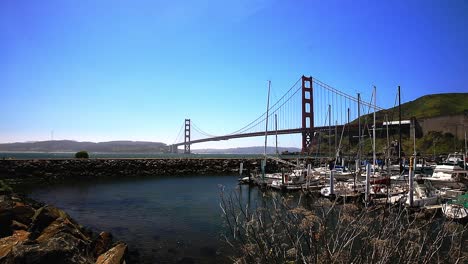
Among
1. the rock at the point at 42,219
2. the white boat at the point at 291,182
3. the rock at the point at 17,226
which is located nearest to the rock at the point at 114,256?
the rock at the point at 42,219

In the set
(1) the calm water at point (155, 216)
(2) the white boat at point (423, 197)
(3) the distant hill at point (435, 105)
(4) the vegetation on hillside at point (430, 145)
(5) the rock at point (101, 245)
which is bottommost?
(1) the calm water at point (155, 216)

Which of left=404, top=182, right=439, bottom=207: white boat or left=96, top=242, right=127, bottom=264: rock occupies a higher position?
left=404, top=182, right=439, bottom=207: white boat

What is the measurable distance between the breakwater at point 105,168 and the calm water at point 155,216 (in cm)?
914

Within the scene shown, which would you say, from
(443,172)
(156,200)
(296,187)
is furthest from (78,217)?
(443,172)

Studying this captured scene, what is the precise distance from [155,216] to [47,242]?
32.9 ft

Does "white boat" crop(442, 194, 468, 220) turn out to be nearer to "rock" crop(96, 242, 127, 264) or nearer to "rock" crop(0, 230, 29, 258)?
"rock" crop(96, 242, 127, 264)

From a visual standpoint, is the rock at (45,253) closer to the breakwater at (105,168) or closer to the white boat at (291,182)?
the white boat at (291,182)

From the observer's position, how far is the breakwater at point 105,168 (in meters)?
34.4

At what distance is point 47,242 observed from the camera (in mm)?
6348

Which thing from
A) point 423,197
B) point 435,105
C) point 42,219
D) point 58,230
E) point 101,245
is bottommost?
point 101,245

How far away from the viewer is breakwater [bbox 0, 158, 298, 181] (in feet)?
113

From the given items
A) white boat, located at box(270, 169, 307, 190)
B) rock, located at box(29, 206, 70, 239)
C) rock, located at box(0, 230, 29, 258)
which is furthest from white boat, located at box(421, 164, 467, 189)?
rock, located at box(0, 230, 29, 258)

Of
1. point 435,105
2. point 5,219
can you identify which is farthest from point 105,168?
point 435,105

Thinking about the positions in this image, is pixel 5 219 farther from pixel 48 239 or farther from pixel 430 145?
pixel 430 145
